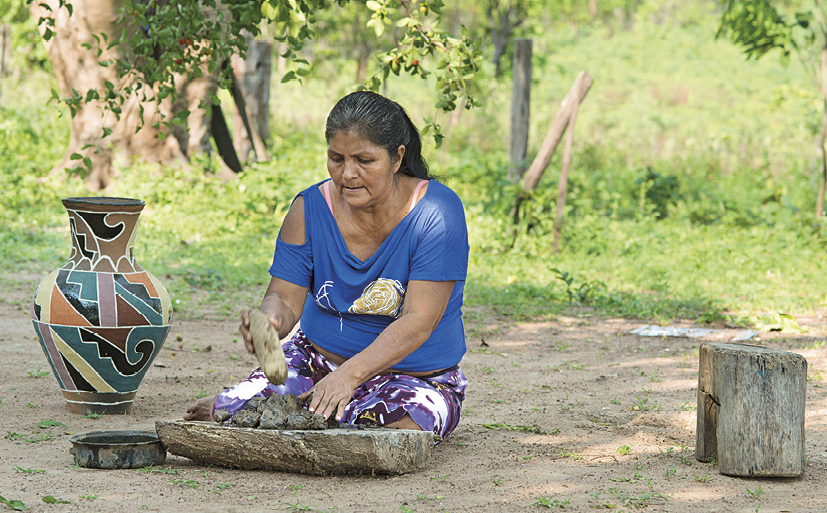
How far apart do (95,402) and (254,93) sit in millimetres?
8636

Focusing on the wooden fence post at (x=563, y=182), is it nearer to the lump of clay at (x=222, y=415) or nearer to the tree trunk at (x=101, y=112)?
the tree trunk at (x=101, y=112)

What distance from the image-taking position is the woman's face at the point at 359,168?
113 inches

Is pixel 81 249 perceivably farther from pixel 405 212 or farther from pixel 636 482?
Result: pixel 636 482

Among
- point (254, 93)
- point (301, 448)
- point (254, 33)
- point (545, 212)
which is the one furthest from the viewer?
point (254, 93)

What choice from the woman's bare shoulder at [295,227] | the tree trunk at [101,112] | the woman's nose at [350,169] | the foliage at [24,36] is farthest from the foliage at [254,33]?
the foliage at [24,36]

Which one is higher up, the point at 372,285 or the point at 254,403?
the point at 372,285

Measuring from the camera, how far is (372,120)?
9.41 feet

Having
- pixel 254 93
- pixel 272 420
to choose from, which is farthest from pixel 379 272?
pixel 254 93

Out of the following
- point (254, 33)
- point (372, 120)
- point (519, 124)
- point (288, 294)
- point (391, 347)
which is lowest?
point (391, 347)

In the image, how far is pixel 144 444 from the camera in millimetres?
2822

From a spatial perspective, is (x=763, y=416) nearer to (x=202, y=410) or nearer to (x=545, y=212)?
(x=202, y=410)

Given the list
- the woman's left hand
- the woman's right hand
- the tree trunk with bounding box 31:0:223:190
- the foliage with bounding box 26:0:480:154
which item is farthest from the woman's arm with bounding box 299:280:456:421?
the tree trunk with bounding box 31:0:223:190

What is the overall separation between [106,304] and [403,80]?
738 inches

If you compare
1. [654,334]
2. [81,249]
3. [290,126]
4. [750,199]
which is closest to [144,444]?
[81,249]
